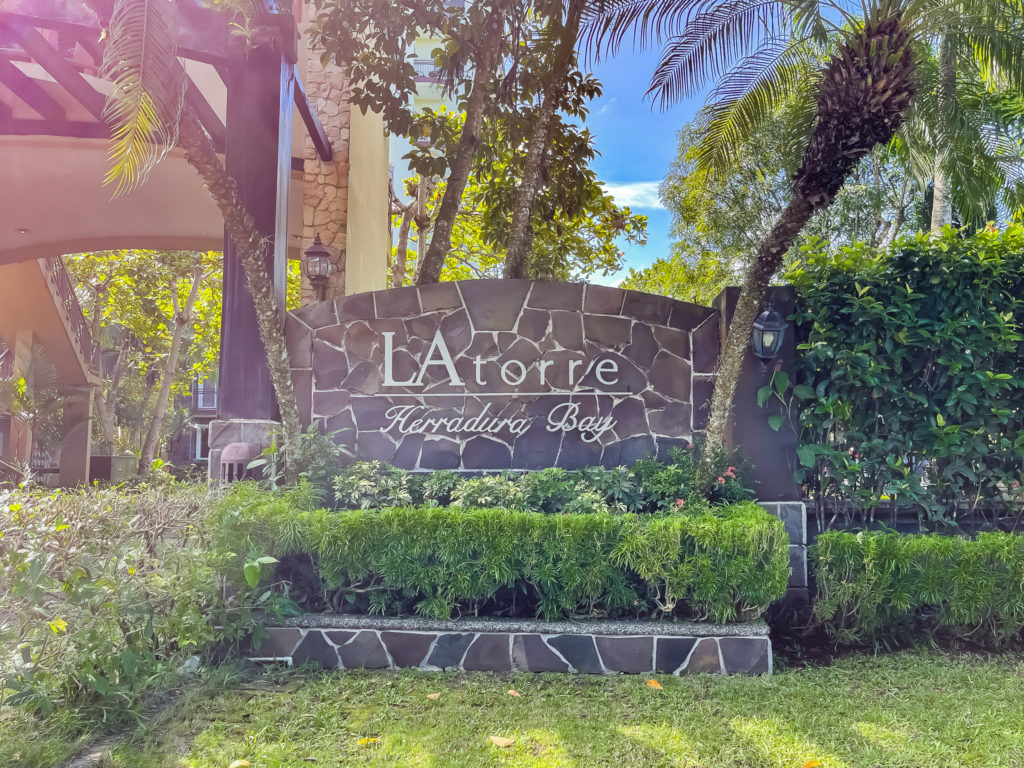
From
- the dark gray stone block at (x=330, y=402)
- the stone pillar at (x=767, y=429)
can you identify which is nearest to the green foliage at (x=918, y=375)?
Result: the stone pillar at (x=767, y=429)

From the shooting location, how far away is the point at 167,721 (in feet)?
11.3

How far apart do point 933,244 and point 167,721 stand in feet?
19.5

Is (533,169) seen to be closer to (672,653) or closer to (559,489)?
(559,489)

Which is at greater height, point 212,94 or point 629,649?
point 212,94

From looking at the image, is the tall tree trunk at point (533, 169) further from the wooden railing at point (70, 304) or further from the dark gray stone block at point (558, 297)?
the wooden railing at point (70, 304)

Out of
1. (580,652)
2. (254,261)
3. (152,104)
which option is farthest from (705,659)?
(152,104)

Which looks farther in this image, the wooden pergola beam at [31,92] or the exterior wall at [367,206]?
the exterior wall at [367,206]

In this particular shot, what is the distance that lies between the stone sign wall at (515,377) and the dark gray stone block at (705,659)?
6.32ft

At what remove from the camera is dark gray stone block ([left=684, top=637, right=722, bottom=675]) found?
4.30 meters

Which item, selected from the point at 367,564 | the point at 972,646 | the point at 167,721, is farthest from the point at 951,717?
the point at 167,721

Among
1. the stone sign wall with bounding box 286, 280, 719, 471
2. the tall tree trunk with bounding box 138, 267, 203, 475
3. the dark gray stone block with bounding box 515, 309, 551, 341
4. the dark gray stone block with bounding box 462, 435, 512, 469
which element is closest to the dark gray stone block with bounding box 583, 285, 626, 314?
the stone sign wall with bounding box 286, 280, 719, 471

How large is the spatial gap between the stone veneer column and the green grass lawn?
6.62 m

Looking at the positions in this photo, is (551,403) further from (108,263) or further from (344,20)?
(108,263)

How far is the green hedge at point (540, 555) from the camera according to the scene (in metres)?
4.25
